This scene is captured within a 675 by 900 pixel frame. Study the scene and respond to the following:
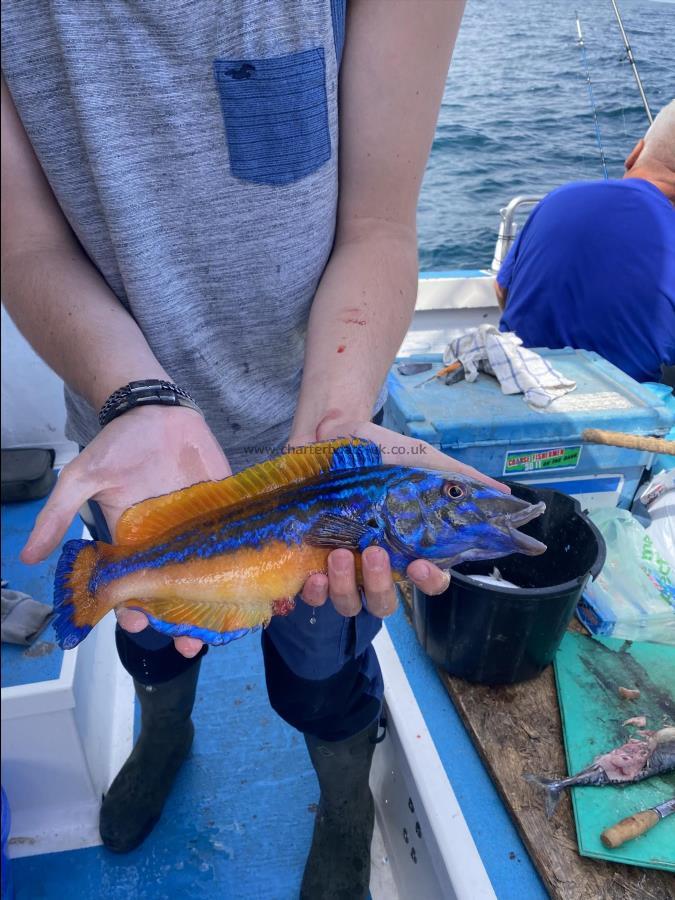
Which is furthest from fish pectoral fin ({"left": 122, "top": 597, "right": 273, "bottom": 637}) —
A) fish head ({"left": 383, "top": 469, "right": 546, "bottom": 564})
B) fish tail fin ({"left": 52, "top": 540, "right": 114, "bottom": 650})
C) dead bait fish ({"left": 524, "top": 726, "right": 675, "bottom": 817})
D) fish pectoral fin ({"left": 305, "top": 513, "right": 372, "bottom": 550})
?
dead bait fish ({"left": 524, "top": 726, "right": 675, "bottom": 817})

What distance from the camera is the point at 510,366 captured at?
364 centimetres

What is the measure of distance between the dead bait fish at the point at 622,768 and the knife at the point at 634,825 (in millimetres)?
122

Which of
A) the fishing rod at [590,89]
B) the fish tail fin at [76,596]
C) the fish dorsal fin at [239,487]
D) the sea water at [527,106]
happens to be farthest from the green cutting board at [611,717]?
the fishing rod at [590,89]

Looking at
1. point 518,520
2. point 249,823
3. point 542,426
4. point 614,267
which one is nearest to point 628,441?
point 542,426

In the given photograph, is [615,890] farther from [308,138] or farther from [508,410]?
[308,138]

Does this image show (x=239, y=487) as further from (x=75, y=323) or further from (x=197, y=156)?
(x=197, y=156)

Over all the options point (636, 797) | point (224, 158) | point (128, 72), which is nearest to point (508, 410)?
point (636, 797)

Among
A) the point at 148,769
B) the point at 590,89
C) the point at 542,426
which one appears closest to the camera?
the point at 148,769

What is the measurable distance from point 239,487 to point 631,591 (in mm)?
2341

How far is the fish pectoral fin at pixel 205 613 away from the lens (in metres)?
1.72

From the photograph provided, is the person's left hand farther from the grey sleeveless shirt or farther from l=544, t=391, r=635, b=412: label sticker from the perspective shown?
l=544, t=391, r=635, b=412: label sticker

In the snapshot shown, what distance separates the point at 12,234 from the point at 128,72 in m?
0.63

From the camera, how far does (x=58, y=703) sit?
2477mm

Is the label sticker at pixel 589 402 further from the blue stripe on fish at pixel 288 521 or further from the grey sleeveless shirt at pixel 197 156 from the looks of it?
the blue stripe on fish at pixel 288 521
